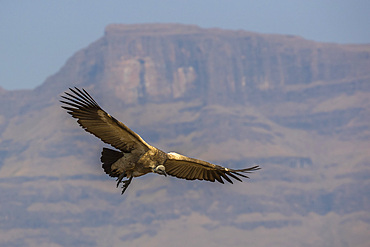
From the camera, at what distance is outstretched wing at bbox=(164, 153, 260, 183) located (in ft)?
120

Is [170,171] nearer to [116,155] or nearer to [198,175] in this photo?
[198,175]

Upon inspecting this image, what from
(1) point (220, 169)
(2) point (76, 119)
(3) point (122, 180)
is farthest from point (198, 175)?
(2) point (76, 119)

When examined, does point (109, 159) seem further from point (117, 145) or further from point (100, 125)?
point (100, 125)

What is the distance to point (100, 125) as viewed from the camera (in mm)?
33688

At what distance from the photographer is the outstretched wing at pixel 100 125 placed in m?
33.3

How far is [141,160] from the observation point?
33.7 m

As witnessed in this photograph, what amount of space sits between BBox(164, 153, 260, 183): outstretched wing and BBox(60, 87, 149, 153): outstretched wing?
273 cm

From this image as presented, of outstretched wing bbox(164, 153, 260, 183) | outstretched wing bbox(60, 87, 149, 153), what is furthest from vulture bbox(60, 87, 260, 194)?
outstretched wing bbox(164, 153, 260, 183)

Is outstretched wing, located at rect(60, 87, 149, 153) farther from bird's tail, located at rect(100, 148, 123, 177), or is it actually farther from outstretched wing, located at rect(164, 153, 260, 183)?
outstretched wing, located at rect(164, 153, 260, 183)

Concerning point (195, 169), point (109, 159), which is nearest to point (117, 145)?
point (109, 159)

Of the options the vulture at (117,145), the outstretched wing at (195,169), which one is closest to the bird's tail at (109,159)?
the vulture at (117,145)

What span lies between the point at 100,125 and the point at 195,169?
620 cm

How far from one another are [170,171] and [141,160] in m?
3.90

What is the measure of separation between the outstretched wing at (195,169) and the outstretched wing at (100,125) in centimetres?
273
